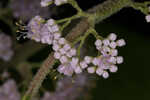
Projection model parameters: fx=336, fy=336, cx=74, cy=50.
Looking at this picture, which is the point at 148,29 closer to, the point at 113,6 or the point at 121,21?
the point at 121,21

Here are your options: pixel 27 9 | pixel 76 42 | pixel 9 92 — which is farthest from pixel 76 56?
pixel 9 92

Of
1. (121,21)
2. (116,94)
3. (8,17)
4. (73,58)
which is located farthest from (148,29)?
(73,58)

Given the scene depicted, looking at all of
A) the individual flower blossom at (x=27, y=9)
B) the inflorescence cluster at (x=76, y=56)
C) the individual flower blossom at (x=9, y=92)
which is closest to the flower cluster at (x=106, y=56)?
the inflorescence cluster at (x=76, y=56)

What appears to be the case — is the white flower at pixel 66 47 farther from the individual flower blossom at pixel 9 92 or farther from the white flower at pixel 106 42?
the individual flower blossom at pixel 9 92

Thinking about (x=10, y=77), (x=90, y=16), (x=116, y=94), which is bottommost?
(x=116, y=94)

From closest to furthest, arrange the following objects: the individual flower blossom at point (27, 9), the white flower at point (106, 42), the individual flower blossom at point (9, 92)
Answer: the white flower at point (106, 42) < the individual flower blossom at point (27, 9) < the individual flower blossom at point (9, 92)

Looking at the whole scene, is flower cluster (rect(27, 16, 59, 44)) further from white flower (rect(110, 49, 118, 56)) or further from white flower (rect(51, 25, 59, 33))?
white flower (rect(110, 49, 118, 56))
